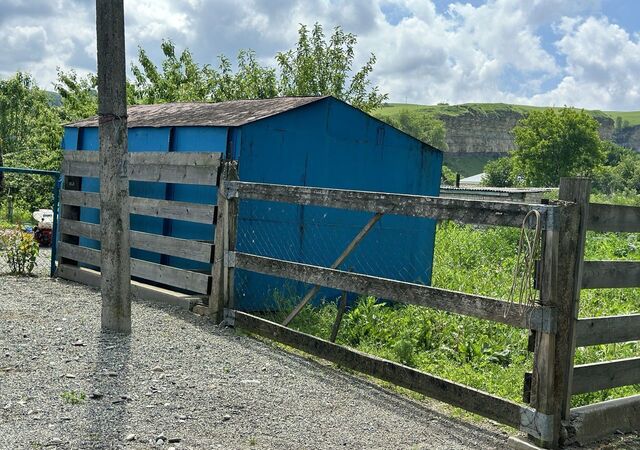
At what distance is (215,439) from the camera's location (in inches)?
189

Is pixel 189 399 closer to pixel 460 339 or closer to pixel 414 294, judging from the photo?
pixel 414 294

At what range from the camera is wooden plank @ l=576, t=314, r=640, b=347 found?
206 inches

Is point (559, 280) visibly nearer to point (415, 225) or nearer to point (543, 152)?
point (415, 225)

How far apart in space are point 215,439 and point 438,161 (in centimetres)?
805

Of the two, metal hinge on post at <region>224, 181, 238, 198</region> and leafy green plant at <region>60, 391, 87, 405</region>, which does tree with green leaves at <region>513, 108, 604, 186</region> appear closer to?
metal hinge on post at <region>224, 181, 238, 198</region>

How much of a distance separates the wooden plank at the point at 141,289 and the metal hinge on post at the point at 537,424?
16.0ft

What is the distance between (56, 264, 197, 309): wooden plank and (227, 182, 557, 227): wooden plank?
1.77 meters

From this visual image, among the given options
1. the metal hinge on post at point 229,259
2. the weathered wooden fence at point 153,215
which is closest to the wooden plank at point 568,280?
the metal hinge on post at point 229,259

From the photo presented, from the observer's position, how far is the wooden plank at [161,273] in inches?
349

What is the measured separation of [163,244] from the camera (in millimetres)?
9586

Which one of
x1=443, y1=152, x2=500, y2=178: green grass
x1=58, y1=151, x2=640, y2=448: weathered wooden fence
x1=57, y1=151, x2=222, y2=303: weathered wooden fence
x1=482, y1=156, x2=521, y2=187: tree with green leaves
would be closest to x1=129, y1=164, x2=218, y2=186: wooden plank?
x1=57, y1=151, x2=222, y2=303: weathered wooden fence

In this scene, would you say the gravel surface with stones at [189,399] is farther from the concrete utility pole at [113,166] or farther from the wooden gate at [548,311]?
the concrete utility pole at [113,166]

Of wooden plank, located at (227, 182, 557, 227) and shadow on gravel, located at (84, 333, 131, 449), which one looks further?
wooden plank, located at (227, 182, 557, 227)

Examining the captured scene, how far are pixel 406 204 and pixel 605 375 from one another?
2.11 m
